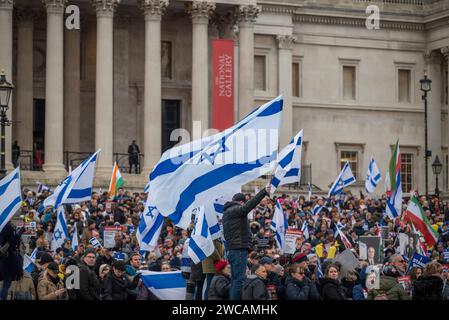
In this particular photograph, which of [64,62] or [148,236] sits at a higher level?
[64,62]

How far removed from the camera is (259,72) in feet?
208

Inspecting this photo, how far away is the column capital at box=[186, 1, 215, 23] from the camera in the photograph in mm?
54125

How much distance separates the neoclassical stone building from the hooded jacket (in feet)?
103

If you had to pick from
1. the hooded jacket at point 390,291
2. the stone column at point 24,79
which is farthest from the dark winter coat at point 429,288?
the stone column at point 24,79

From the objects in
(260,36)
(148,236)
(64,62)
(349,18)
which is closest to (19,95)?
(64,62)

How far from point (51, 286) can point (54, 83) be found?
101ft

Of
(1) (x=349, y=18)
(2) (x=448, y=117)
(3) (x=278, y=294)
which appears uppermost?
(1) (x=349, y=18)

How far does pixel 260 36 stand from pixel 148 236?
4016 centimetres

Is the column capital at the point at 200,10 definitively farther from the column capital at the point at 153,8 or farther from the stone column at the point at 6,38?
the stone column at the point at 6,38

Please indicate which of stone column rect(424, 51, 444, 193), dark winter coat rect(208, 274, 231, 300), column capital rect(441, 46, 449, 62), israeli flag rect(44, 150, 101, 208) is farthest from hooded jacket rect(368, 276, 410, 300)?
stone column rect(424, 51, 444, 193)

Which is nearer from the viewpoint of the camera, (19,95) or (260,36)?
(19,95)

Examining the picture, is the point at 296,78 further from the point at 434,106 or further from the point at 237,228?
the point at 237,228

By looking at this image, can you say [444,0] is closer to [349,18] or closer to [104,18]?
[349,18]
